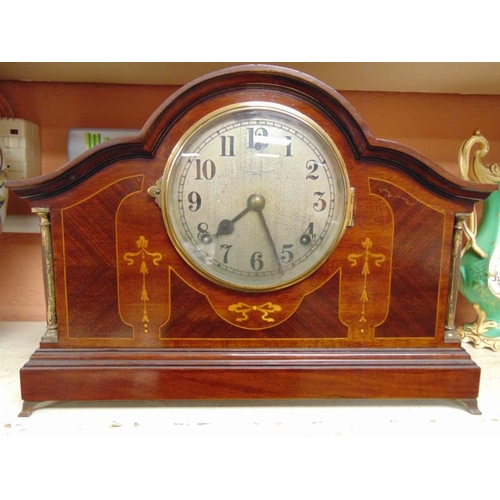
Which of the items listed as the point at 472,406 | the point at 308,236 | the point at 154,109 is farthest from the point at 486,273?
the point at 154,109

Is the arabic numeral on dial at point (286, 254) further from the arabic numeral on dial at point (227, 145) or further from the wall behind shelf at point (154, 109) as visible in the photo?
the wall behind shelf at point (154, 109)

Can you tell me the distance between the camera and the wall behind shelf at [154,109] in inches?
47.3

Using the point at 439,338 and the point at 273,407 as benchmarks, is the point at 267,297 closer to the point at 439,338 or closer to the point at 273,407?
the point at 273,407

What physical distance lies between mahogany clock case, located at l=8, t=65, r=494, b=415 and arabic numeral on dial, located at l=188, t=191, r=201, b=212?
6cm

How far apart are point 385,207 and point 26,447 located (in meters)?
0.78

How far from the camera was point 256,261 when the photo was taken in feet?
2.74

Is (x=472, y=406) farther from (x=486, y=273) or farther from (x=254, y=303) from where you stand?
(x=254, y=303)

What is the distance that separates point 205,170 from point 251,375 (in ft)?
1.34

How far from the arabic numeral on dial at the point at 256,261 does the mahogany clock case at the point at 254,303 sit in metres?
0.05

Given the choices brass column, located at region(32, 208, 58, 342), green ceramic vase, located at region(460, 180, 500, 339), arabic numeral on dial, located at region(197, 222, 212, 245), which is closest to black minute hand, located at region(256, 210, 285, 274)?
arabic numeral on dial, located at region(197, 222, 212, 245)

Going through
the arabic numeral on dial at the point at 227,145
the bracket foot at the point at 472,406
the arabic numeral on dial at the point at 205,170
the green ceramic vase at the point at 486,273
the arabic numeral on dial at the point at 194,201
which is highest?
the arabic numeral on dial at the point at 227,145

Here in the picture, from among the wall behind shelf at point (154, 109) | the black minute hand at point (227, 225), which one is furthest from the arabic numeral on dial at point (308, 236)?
the wall behind shelf at point (154, 109)

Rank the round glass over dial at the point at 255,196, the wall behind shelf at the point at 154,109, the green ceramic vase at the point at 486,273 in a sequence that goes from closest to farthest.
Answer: the round glass over dial at the point at 255,196, the green ceramic vase at the point at 486,273, the wall behind shelf at the point at 154,109

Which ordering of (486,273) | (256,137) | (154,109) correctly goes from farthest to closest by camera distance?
(154,109) < (486,273) < (256,137)
